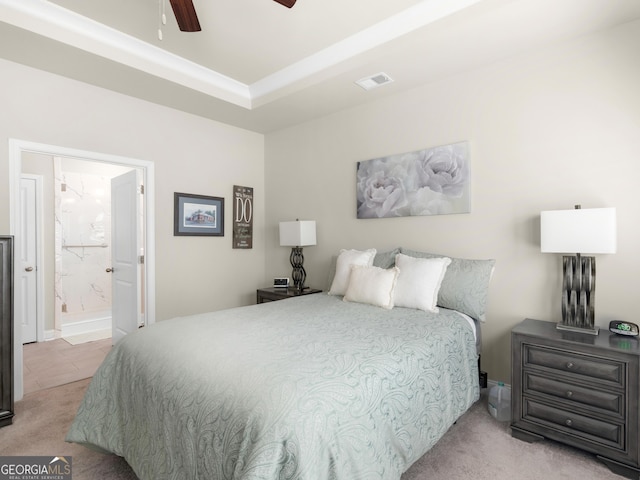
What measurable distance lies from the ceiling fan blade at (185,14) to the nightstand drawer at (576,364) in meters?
2.78

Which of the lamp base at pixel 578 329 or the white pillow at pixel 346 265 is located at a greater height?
the white pillow at pixel 346 265

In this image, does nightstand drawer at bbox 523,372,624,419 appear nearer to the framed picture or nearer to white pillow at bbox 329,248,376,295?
white pillow at bbox 329,248,376,295

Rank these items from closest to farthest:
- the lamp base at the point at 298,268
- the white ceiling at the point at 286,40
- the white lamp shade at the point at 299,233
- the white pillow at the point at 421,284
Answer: the white ceiling at the point at 286,40 < the white pillow at the point at 421,284 < the white lamp shade at the point at 299,233 < the lamp base at the point at 298,268

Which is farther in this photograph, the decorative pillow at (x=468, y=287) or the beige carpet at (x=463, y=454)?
the decorative pillow at (x=468, y=287)

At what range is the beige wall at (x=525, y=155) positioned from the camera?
2.33 m

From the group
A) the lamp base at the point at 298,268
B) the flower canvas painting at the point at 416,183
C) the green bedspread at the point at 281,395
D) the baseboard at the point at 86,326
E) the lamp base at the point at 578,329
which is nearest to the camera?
the green bedspread at the point at 281,395

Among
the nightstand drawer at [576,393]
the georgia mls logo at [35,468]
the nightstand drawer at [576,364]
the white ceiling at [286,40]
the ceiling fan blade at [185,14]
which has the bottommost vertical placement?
the georgia mls logo at [35,468]

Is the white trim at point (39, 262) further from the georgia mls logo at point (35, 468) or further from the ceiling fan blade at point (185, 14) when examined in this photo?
the ceiling fan blade at point (185, 14)

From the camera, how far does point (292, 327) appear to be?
2049mm

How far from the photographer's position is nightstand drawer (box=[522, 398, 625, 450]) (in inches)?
76.0

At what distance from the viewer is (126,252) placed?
3.82m

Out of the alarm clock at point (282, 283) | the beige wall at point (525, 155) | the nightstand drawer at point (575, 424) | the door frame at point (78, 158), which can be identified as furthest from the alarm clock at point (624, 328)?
the door frame at point (78, 158)

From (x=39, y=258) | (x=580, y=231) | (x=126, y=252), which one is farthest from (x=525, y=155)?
(x=39, y=258)

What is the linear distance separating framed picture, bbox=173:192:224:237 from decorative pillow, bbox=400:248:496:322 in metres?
2.70
